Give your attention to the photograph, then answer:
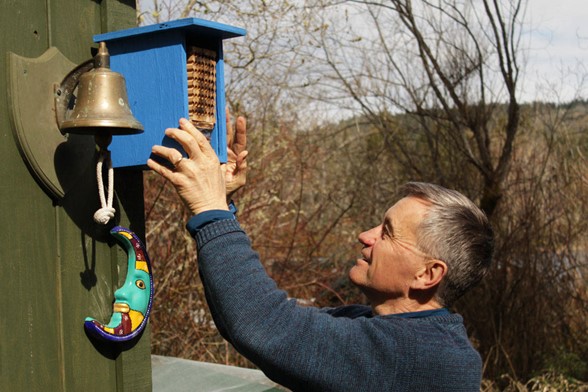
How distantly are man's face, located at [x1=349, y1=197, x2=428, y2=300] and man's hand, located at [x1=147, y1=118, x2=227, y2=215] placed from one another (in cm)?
48

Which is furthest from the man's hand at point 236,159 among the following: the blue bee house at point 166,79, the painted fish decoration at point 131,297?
the painted fish decoration at point 131,297

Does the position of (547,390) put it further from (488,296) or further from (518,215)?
(518,215)

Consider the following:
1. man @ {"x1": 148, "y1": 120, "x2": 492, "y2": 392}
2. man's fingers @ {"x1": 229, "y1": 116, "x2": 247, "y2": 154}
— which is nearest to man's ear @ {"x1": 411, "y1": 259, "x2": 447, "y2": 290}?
man @ {"x1": 148, "y1": 120, "x2": 492, "y2": 392}

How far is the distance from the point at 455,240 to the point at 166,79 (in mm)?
944

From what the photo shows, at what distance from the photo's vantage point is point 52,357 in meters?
2.13

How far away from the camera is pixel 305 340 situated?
1888mm

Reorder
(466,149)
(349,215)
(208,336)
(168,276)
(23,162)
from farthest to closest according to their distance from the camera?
(349,215), (466,149), (208,336), (168,276), (23,162)

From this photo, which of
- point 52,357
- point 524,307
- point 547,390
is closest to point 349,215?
point 524,307

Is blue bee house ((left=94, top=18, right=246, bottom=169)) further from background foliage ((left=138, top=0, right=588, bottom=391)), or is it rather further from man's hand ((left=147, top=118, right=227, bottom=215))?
background foliage ((left=138, top=0, right=588, bottom=391))

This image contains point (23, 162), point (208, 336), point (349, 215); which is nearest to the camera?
point (23, 162)

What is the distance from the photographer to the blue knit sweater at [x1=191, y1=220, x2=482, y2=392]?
6.14 ft

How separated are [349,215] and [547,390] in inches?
107

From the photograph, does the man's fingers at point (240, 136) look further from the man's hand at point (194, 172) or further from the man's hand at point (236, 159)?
the man's hand at point (194, 172)

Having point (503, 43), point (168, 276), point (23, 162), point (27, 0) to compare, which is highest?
point (503, 43)
